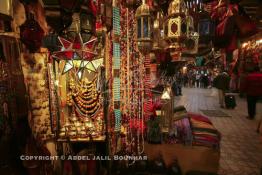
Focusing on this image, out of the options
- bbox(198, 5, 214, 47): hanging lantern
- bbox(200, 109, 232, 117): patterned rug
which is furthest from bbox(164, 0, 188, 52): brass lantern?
bbox(200, 109, 232, 117): patterned rug

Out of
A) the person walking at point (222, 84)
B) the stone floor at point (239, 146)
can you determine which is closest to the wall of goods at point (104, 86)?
the stone floor at point (239, 146)

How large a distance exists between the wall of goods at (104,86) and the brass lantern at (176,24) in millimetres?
146

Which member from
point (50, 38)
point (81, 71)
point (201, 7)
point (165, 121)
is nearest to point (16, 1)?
point (50, 38)

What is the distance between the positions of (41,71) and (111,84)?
3.54 ft

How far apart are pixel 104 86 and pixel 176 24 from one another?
159 cm

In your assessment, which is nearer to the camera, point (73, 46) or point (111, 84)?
point (73, 46)

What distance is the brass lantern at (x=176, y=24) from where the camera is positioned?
2.19 m

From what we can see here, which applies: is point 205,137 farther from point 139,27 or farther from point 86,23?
point 86,23

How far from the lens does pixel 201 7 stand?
2.87 metres

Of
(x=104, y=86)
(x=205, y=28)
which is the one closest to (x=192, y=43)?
(x=205, y=28)

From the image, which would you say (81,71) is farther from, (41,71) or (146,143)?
(146,143)

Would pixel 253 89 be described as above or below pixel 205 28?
below

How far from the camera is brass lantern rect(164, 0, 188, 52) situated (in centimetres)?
219

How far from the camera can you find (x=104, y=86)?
3285mm
